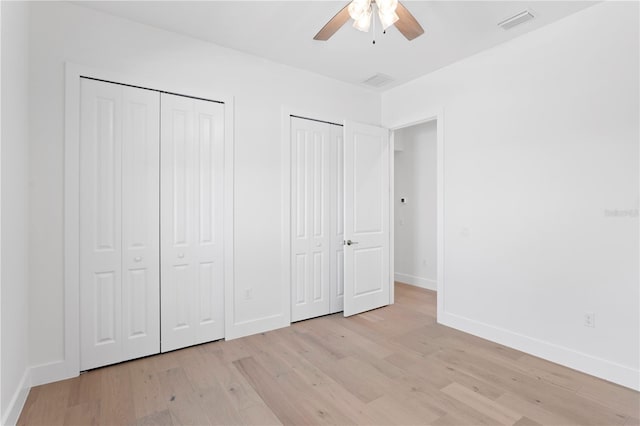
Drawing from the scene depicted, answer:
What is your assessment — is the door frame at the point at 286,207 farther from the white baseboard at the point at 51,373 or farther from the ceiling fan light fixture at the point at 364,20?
the white baseboard at the point at 51,373

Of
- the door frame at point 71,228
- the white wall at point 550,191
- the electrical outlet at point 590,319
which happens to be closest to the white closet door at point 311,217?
the white wall at point 550,191

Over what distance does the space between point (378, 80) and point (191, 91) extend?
7.22 feet

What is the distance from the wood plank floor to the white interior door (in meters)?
0.90

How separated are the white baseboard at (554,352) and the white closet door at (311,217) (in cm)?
149

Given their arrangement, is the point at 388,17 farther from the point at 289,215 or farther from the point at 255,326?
the point at 255,326

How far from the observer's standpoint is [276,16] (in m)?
2.64

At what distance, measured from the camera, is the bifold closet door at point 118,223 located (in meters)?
2.51

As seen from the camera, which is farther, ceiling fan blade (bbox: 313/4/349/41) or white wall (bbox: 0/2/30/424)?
ceiling fan blade (bbox: 313/4/349/41)

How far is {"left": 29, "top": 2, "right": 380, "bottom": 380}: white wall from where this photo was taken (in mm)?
2344

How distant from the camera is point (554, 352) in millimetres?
2682

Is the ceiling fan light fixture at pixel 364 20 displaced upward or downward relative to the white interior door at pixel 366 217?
upward

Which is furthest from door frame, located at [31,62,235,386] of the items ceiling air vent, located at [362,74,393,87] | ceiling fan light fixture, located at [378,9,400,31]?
ceiling air vent, located at [362,74,393,87]

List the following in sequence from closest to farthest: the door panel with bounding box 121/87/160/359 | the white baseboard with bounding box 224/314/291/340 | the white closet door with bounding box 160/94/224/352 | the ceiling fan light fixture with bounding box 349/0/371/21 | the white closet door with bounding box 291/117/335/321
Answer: the ceiling fan light fixture with bounding box 349/0/371/21 < the door panel with bounding box 121/87/160/359 < the white closet door with bounding box 160/94/224/352 < the white baseboard with bounding box 224/314/291/340 < the white closet door with bounding box 291/117/335/321

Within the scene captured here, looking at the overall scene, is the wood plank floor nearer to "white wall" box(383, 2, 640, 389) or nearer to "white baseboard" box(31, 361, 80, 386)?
"white baseboard" box(31, 361, 80, 386)
